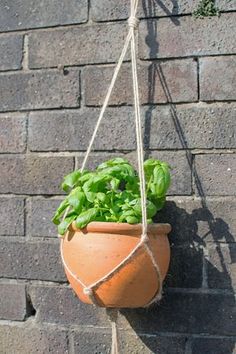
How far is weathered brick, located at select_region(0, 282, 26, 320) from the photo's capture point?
1.83m

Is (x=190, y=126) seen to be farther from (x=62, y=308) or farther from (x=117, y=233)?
(x=62, y=308)

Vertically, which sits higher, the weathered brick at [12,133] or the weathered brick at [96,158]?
the weathered brick at [12,133]

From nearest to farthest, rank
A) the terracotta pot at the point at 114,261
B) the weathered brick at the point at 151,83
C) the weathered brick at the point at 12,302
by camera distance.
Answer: the terracotta pot at the point at 114,261, the weathered brick at the point at 151,83, the weathered brick at the point at 12,302

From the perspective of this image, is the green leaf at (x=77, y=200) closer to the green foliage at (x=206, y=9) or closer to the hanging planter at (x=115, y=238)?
the hanging planter at (x=115, y=238)

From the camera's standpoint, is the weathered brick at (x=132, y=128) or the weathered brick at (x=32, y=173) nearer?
the weathered brick at (x=132, y=128)

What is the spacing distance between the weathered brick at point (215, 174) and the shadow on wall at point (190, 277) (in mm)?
14

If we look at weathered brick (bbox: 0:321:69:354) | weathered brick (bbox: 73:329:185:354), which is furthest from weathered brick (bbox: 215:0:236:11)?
weathered brick (bbox: 0:321:69:354)

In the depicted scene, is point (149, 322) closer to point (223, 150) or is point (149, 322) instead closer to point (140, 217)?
point (140, 217)

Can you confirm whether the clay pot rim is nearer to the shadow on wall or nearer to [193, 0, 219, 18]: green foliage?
the shadow on wall

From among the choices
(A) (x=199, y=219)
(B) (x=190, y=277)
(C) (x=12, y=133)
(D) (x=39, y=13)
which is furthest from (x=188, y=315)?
(D) (x=39, y=13)

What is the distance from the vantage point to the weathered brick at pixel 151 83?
1.71 metres

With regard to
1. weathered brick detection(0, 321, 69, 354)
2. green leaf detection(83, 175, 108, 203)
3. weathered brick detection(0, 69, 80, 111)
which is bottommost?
weathered brick detection(0, 321, 69, 354)

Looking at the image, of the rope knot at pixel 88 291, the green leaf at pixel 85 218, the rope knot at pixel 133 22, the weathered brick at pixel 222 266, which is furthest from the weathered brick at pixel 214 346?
the rope knot at pixel 133 22

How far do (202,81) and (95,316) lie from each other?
0.73m
